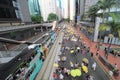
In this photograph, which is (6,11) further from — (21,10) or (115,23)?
(115,23)

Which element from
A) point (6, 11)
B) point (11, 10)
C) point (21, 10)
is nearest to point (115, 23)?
point (6, 11)

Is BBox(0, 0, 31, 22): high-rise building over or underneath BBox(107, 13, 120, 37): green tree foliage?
over

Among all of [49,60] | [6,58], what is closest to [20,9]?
[49,60]

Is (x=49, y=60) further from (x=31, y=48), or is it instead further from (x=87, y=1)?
(x=87, y=1)

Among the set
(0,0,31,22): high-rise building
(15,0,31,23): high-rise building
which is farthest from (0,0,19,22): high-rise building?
(15,0,31,23): high-rise building

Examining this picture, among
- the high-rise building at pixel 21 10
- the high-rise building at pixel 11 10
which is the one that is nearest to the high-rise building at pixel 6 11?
the high-rise building at pixel 11 10

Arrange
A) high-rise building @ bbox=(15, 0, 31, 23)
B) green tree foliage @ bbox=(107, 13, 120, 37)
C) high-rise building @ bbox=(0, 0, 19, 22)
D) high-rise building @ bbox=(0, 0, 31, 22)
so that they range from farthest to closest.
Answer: high-rise building @ bbox=(15, 0, 31, 23)
high-rise building @ bbox=(0, 0, 31, 22)
high-rise building @ bbox=(0, 0, 19, 22)
green tree foliage @ bbox=(107, 13, 120, 37)

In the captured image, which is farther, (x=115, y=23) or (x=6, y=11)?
(x=6, y=11)

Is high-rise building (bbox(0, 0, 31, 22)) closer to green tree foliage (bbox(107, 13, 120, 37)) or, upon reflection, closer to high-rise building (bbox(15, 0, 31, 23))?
high-rise building (bbox(15, 0, 31, 23))

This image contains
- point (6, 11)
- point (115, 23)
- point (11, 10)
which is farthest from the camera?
point (11, 10)
